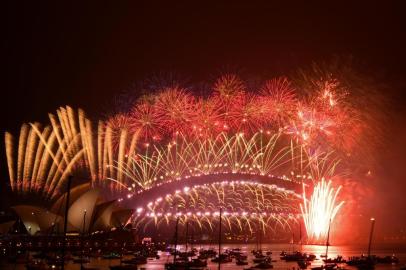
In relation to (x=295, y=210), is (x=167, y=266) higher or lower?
lower

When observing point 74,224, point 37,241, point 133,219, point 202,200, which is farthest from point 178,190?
point 37,241

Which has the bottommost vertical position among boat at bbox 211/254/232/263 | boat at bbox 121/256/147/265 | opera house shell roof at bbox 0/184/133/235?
boat at bbox 121/256/147/265

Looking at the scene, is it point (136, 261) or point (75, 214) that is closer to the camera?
point (136, 261)

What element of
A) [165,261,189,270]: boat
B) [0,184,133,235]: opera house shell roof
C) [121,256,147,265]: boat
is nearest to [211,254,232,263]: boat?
[121,256,147,265]: boat

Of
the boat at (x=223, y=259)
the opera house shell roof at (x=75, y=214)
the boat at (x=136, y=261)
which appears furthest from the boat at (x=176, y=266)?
the opera house shell roof at (x=75, y=214)

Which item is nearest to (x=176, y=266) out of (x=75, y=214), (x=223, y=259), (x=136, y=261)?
(x=136, y=261)

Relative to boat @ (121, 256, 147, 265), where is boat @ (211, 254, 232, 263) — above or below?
above

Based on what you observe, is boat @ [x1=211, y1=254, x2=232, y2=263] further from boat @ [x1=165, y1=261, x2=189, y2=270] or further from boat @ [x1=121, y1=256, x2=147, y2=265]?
boat @ [x1=165, y1=261, x2=189, y2=270]

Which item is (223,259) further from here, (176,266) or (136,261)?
(176,266)

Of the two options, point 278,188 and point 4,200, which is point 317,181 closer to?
point 278,188
